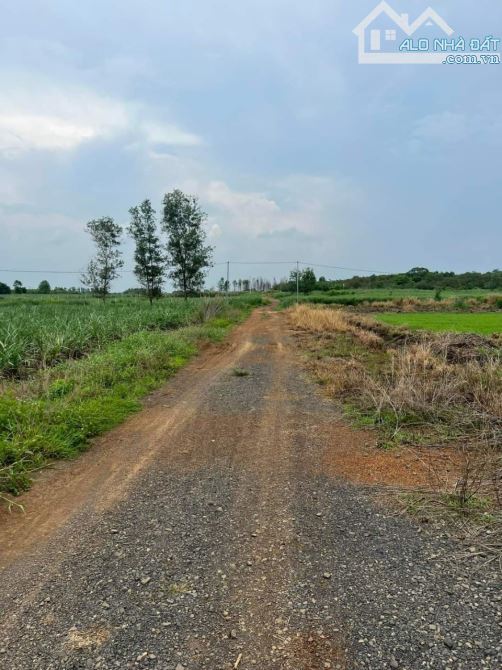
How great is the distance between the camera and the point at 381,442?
492 centimetres

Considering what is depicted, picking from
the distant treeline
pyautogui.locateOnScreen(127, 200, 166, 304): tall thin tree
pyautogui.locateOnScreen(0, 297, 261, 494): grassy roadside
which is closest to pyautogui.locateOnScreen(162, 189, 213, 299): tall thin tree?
pyautogui.locateOnScreen(127, 200, 166, 304): tall thin tree

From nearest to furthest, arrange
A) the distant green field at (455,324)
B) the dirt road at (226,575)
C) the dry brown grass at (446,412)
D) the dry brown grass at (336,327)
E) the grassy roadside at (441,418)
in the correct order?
the dirt road at (226,575) < the grassy roadside at (441,418) < the dry brown grass at (446,412) < the dry brown grass at (336,327) < the distant green field at (455,324)

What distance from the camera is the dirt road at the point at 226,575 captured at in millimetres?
2068

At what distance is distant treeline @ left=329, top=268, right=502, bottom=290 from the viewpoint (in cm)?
6781

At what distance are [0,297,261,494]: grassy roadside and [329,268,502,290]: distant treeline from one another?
58928 mm

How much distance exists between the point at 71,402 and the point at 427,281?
237 ft

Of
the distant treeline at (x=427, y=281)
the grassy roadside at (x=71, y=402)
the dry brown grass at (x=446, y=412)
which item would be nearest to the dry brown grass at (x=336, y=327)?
the dry brown grass at (x=446, y=412)

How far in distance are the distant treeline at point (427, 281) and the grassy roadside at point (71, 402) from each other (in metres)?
58.9

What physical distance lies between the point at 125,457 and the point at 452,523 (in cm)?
318

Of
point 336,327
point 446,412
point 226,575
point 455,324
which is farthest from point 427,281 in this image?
point 226,575

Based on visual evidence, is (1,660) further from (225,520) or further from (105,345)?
(105,345)

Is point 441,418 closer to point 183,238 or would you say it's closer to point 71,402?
point 71,402

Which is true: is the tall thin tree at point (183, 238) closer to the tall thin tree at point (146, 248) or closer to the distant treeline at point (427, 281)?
the tall thin tree at point (146, 248)

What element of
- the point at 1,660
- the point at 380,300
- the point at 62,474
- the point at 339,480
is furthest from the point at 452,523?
the point at 380,300
